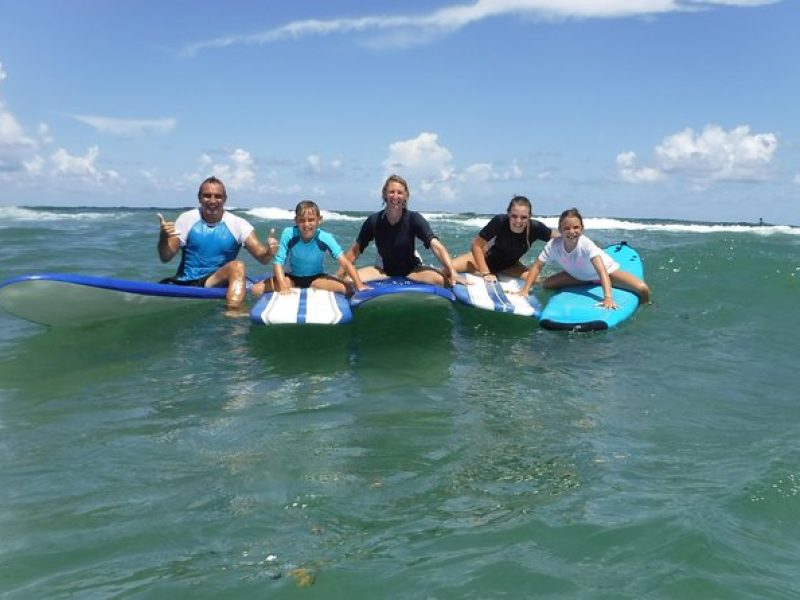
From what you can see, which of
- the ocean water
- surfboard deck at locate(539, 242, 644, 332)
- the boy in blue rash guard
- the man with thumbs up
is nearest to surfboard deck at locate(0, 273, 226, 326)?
the ocean water

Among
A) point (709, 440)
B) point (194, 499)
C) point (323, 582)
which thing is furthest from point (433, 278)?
point (323, 582)

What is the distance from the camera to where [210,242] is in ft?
23.4

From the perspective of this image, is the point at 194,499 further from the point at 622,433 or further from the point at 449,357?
the point at 449,357

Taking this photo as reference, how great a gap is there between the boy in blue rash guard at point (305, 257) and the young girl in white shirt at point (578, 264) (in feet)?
6.07

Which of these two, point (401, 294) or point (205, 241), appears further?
point (205, 241)

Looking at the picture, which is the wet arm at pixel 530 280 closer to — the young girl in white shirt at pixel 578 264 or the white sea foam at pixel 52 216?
the young girl in white shirt at pixel 578 264

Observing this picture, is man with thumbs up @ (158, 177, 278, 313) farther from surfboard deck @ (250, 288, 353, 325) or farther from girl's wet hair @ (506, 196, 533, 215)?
girl's wet hair @ (506, 196, 533, 215)

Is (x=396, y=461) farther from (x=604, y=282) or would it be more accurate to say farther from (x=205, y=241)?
(x=205, y=241)

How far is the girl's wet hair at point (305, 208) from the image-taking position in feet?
22.1

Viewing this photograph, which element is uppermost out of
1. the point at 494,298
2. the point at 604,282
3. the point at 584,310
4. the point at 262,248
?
the point at 262,248

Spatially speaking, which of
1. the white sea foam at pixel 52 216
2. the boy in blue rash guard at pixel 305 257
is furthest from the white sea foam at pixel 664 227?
the boy in blue rash guard at pixel 305 257

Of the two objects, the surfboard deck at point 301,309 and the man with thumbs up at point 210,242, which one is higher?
the man with thumbs up at point 210,242

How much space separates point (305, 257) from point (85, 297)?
2.03m

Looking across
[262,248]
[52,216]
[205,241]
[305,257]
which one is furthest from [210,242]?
[52,216]
